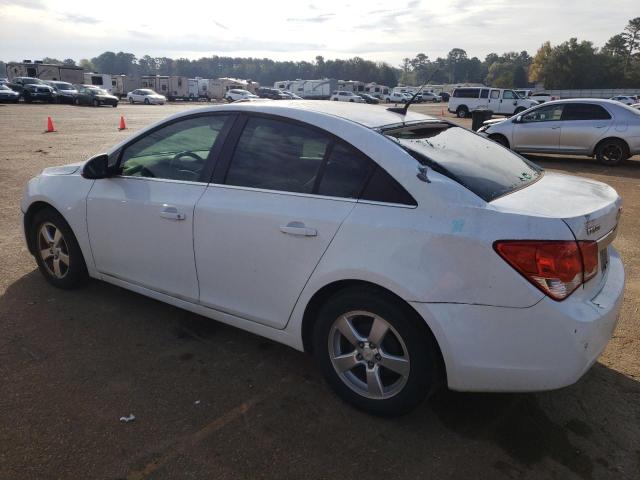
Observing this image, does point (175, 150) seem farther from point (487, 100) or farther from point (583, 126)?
point (487, 100)

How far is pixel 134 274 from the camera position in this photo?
3648 millimetres

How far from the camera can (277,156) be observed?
3031mm

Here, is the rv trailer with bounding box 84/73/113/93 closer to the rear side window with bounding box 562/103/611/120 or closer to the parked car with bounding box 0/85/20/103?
the parked car with bounding box 0/85/20/103

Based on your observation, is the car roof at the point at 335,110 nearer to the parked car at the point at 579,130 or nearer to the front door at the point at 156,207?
the front door at the point at 156,207

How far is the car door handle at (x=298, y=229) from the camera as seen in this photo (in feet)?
8.81

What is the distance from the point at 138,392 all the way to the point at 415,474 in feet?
5.28

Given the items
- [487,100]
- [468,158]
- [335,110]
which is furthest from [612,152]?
[487,100]

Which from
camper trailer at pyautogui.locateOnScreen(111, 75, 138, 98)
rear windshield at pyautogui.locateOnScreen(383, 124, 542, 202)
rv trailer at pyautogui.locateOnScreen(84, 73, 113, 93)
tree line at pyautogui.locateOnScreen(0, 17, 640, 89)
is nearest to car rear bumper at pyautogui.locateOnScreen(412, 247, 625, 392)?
rear windshield at pyautogui.locateOnScreen(383, 124, 542, 202)

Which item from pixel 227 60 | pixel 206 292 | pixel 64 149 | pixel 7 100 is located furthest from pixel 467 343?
pixel 227 60

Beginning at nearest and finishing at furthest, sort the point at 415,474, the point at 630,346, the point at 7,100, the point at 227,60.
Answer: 1. the point at 415,474
2. the point at 630,346
3. the point at 7,100
4. the point at 227,60

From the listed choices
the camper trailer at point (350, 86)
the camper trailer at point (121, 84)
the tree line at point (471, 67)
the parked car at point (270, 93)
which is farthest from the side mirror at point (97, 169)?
the camper trailer at point (350, 86)

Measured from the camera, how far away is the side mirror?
3.65m

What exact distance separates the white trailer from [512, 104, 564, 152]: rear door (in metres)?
52.0

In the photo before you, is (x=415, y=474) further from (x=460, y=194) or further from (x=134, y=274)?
(x=134, y=274)
